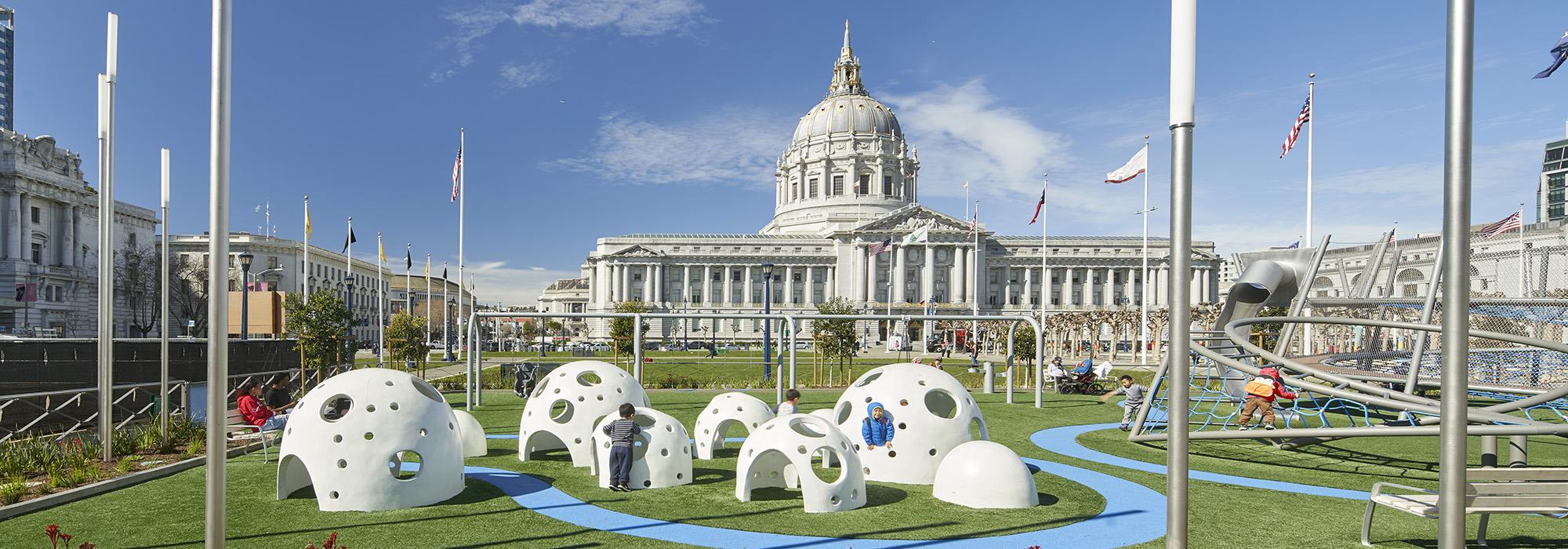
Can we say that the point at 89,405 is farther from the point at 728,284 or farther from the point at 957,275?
the point at 957,275

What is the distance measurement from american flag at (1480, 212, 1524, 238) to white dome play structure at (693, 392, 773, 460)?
112 feet

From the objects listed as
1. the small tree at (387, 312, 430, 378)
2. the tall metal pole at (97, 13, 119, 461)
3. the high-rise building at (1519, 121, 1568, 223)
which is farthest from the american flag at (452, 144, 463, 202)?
the high-rise building at (1519, 121, 1568, 223)

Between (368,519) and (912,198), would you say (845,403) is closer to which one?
(368,519)

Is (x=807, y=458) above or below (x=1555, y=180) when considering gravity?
below

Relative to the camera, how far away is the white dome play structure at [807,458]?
10578 mm

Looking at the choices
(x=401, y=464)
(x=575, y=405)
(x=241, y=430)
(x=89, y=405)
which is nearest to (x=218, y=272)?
(x=401, y=464)

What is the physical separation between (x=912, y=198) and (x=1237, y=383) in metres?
116

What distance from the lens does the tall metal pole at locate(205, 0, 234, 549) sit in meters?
6.48

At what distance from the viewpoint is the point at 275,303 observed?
84.1ft

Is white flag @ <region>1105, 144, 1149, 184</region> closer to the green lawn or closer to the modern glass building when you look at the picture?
the green lawn

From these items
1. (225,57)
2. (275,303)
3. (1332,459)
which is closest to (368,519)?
(225,57)

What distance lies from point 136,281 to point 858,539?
295 ft

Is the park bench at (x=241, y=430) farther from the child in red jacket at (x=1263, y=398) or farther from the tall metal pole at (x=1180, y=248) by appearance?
the child in red jacket at (x=1263, y=398)

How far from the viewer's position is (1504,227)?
1341 inches
